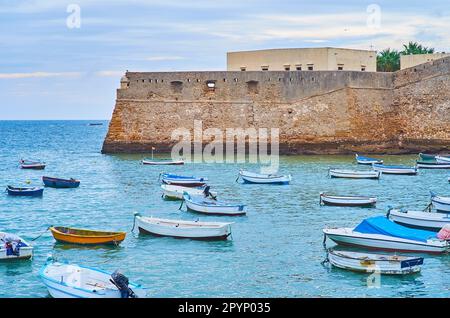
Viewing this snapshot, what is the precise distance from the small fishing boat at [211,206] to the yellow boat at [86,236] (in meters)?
4.71

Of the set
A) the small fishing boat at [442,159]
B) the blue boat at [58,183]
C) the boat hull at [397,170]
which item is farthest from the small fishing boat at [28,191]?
the small fishing boat at [442,159]

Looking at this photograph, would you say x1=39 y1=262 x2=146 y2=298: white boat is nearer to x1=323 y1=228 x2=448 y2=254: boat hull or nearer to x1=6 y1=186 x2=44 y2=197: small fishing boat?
x1=323 y1=228 x2=448 y2=254: boat hull

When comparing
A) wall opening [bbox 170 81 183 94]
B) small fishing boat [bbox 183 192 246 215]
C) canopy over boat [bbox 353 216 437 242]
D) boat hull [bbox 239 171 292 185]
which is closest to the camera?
canopy over boat [bbox 353 216 437 242]

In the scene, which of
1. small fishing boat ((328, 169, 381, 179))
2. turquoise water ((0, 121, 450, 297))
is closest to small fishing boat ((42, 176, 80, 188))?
turquoise water ((0, 121, 450, 297))

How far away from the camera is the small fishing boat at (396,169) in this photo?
33.4 m

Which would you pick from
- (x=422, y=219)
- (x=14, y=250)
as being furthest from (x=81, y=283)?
(x=422, y=219)

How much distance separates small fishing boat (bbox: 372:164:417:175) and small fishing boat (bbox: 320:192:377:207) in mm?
8505

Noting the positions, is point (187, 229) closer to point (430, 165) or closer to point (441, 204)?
point (441, 204)

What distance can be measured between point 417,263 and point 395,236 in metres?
1.98

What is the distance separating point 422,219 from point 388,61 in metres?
33.8

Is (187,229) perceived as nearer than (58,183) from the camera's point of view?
Yes

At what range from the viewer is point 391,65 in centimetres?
5262

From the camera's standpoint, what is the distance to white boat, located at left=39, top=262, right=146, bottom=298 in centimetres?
1379

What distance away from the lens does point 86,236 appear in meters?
19.2
